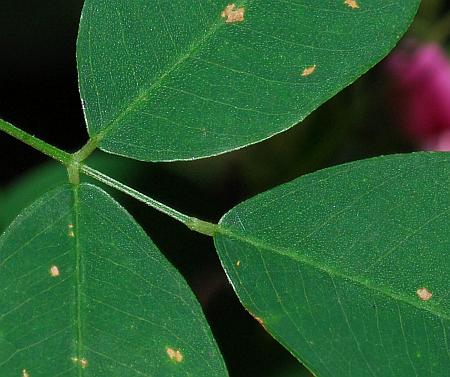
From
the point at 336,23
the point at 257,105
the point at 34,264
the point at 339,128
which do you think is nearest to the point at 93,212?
the point at 34,264

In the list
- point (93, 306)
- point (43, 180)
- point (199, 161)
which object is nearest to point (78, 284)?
point (93, 306)

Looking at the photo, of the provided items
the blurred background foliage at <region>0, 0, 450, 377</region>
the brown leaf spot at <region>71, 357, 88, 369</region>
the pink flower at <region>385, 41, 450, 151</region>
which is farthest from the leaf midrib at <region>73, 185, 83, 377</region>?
the pink flower at <region>385, 41, 450, 151</region>

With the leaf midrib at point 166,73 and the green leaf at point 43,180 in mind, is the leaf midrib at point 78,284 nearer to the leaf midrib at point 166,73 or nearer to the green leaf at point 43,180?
the leaf midrib at point 166,73

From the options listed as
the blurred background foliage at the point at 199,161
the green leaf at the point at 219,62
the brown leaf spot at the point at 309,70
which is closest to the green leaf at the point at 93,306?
the green leaf at the point at 219,62

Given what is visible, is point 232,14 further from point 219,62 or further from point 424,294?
point 424,294

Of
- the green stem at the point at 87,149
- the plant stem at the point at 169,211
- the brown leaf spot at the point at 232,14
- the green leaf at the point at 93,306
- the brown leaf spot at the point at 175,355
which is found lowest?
the brown leaf spot at the point at 175,355

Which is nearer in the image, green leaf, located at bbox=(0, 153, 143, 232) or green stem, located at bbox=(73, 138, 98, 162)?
green stem, located at bbox=(73, 138, 98, 162)

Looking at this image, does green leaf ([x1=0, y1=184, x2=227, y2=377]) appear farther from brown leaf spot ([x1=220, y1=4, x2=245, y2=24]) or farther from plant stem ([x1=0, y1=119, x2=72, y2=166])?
brown leaf spot ([x1=220, y1=4, x2=245, y2=24])
